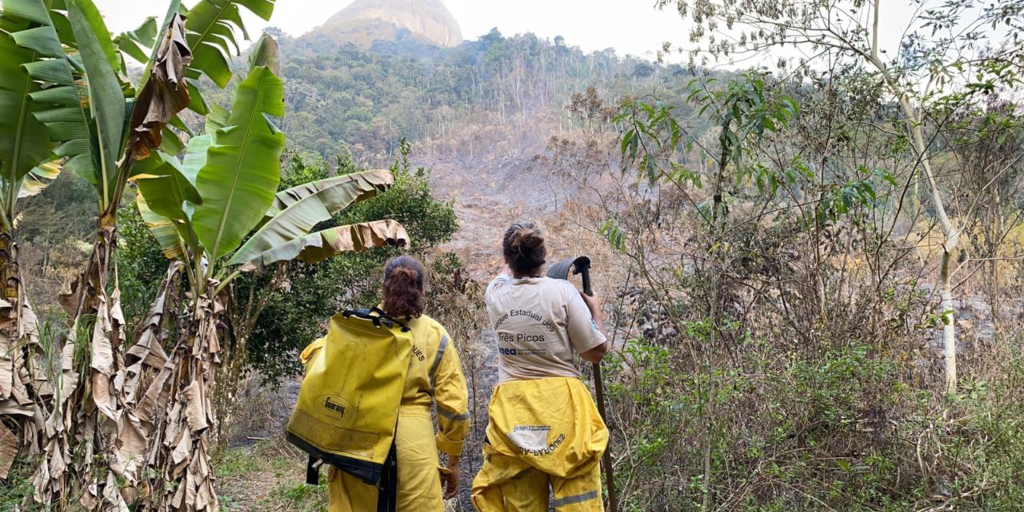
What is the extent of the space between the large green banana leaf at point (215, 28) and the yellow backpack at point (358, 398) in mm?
2968

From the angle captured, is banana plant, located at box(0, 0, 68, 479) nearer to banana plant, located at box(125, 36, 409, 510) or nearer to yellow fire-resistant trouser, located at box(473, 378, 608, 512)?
banana plant, located at box(125, 36, 409, 510)

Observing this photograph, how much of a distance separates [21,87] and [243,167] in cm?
136

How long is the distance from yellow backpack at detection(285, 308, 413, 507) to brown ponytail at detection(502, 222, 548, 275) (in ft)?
1.99

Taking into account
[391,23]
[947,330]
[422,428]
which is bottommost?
[947,330]

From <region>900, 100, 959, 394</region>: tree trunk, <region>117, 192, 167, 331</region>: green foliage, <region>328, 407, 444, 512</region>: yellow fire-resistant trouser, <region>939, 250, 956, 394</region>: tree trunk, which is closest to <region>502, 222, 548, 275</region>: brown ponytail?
<region>328, 407, 444, 512</region>: yellow fire-resistant trouser

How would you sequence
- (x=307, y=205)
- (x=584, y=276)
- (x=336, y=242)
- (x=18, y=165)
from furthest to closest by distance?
(x=307, y=205) → (x=336, y=242) → (x=18, y=165) → (x=584, y=276)

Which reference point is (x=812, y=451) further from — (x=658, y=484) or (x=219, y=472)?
(x=219, y=472)

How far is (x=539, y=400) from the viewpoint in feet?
9.25

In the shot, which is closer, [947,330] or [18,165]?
[18,165]

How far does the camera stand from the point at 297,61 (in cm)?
4109

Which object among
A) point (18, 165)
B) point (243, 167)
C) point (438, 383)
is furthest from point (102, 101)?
point (438, 383)

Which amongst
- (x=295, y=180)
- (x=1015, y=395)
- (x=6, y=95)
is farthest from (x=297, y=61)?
(x=1015, y=395)

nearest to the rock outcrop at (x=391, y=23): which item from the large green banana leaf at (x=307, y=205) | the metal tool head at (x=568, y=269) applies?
the large green banana leaf at (x=307, y=205)

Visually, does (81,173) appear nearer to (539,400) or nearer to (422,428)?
(422,428)
